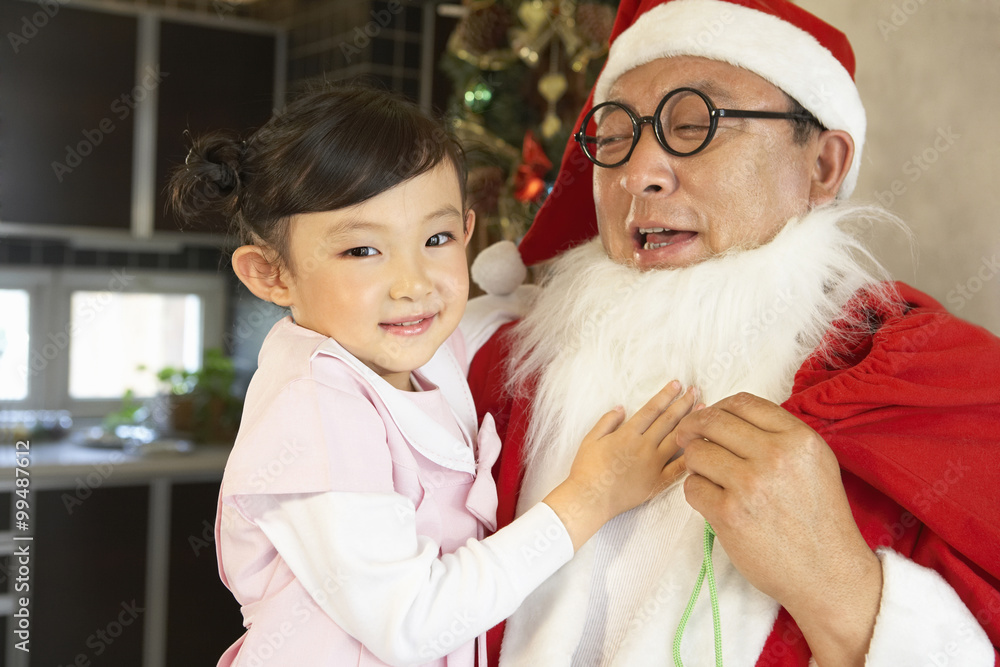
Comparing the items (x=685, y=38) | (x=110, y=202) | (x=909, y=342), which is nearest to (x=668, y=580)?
(x=909, y=342)

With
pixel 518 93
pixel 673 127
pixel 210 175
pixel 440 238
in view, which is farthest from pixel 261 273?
pixel 518 93

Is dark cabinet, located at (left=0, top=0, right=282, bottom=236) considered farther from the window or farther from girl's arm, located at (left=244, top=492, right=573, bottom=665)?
girl's arm, located at (left=244, top=492, right=573, bottom=665)

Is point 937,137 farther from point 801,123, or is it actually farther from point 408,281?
point 408,281

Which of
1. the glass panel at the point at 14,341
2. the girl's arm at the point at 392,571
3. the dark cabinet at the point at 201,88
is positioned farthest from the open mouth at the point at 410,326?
the glass panel at the point at 14,341

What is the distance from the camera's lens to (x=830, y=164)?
148cm

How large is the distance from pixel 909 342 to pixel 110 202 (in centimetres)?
384

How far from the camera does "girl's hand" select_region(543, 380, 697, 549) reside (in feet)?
3.79

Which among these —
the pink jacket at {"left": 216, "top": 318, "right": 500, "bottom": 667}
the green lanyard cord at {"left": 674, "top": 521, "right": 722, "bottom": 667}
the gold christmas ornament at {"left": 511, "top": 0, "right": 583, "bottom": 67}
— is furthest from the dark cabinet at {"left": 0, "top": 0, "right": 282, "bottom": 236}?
the green lanyard cord at {"left": 674, "top": 521, "right": 722, "bottom": 667}

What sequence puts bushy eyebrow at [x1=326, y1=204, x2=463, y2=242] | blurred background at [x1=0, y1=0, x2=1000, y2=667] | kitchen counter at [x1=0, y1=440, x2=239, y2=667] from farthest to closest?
1. kitchen counter at [x1=0, y1=440, x2=239, y2=667]
2. blurred background at [x1=0, y1=0, x2=1000, y2=667]
3. bushy eyebrow at [x1=326, y1=204, x2=463, y2=242]

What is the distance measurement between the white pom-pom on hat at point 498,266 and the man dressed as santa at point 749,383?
9cm

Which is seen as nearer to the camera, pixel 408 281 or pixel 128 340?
pixel 408 281

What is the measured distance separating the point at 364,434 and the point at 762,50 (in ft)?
3.03

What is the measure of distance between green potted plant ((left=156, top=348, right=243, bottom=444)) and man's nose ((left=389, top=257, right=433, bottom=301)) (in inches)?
123

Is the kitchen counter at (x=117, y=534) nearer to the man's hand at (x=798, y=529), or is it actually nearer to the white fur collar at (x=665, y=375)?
the white fur collar at (x=665, y=375)
